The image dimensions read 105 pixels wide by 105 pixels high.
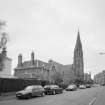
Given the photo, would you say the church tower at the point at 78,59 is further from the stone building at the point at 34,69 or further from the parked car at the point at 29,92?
the parked car at the point at 29,92

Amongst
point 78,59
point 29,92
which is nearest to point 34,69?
point 29,92

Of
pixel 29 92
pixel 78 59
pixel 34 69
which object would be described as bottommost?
pixel 29 92

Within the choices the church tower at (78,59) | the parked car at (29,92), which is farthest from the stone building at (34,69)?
the church tower at (78,59)

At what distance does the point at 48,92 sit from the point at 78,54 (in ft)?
293

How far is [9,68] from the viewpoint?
5072 cm

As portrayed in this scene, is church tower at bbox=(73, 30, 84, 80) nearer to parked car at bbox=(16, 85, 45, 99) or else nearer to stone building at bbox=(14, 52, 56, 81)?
stone building at bbox=(14, 52, 56, 81)

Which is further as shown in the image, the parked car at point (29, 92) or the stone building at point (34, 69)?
the stone building at point (34, 69)

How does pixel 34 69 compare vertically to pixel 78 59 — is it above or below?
below

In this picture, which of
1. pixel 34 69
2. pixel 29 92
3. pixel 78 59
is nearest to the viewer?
pixel 29 92

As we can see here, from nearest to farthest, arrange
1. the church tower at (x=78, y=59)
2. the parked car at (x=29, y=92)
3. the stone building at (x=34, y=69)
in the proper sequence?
the parked car at (x=29, y=92), the stone building at (x=34, y=69), the church tower at (x=78, y=59)

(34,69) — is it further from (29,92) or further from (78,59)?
(78,59)

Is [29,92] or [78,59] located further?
[78,59]

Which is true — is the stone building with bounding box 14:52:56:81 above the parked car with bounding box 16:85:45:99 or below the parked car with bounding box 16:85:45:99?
above

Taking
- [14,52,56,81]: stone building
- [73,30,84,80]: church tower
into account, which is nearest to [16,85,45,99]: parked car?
[14,52,56,81]: stone building
